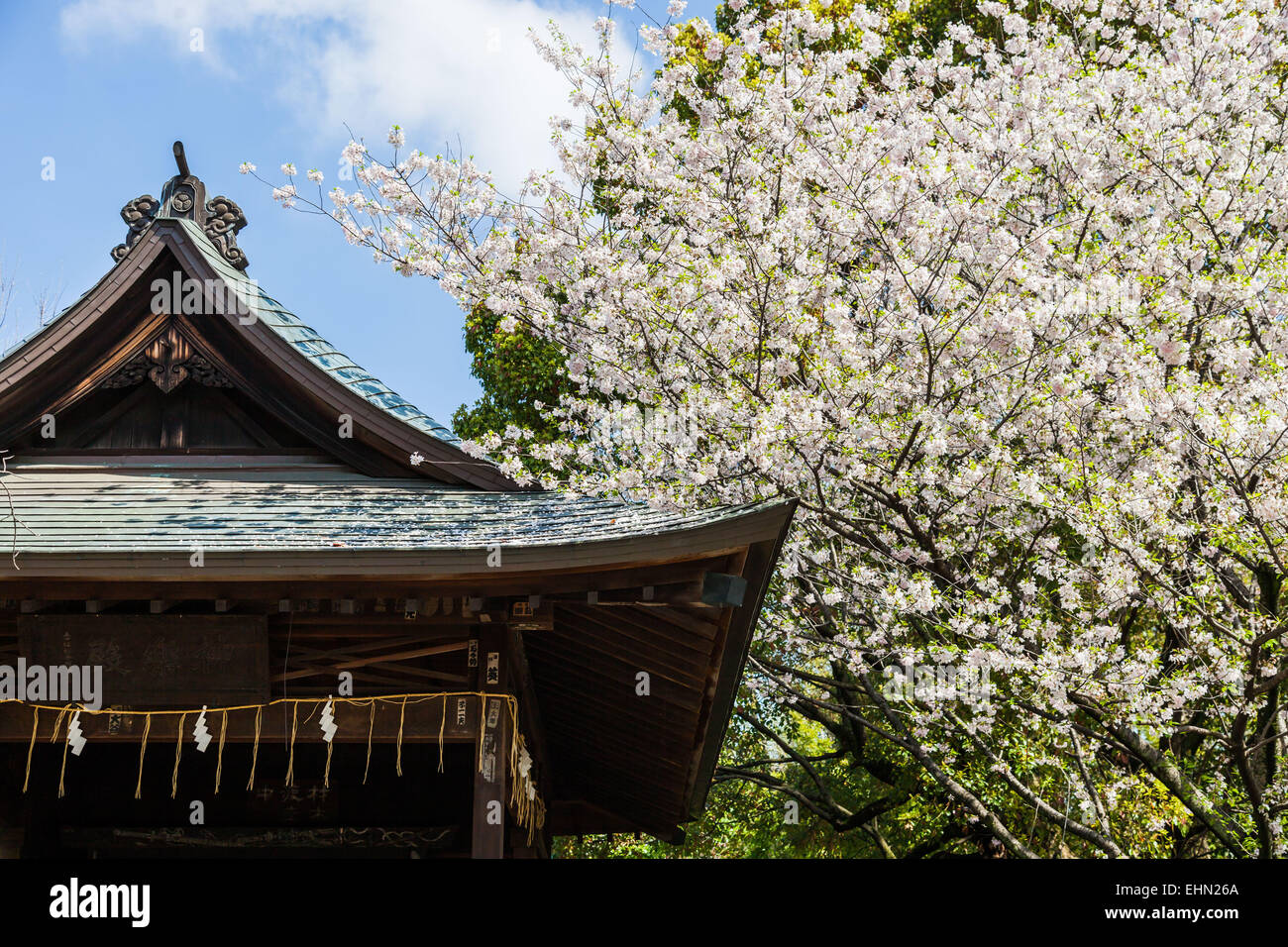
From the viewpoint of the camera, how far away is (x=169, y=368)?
7.95 meters

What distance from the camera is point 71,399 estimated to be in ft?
25.9

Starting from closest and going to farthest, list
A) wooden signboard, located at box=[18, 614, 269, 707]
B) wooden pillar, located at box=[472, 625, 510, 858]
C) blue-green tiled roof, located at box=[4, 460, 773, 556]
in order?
blue-green tiled roof, located at box=[4, 460, 773, 556] < wooden pillar, located at box=[472, 625, 510, 858] < wooden signboard, located at box=[18, 614, 269, 707]

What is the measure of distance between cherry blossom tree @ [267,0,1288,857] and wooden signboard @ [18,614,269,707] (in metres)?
2.27

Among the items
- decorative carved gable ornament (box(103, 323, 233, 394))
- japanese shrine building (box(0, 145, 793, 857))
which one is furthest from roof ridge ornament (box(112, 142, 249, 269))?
decorative carved gable ornament (box(103, 323, 233, 394))

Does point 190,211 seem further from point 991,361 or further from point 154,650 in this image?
point 991,361

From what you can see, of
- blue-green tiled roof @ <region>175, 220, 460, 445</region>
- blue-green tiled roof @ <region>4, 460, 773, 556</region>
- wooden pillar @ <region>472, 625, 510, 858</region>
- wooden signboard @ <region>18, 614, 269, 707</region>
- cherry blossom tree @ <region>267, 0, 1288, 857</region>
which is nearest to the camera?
blue-green tiled roof @ <region>4, 460, 773, 556</region>

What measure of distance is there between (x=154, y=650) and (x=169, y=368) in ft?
7.66

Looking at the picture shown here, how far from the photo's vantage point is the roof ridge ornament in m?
8.26

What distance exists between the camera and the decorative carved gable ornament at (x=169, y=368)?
7.94m

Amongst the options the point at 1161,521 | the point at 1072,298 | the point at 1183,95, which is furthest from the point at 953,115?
the point at 1161,521

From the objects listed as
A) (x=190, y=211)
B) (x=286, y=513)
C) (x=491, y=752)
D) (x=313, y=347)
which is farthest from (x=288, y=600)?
(x=190, y=211)

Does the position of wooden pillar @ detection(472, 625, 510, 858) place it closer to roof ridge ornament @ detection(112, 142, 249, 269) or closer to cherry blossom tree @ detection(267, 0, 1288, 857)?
cherry blossom tree @ detection(267, 0, 1288, 857)
